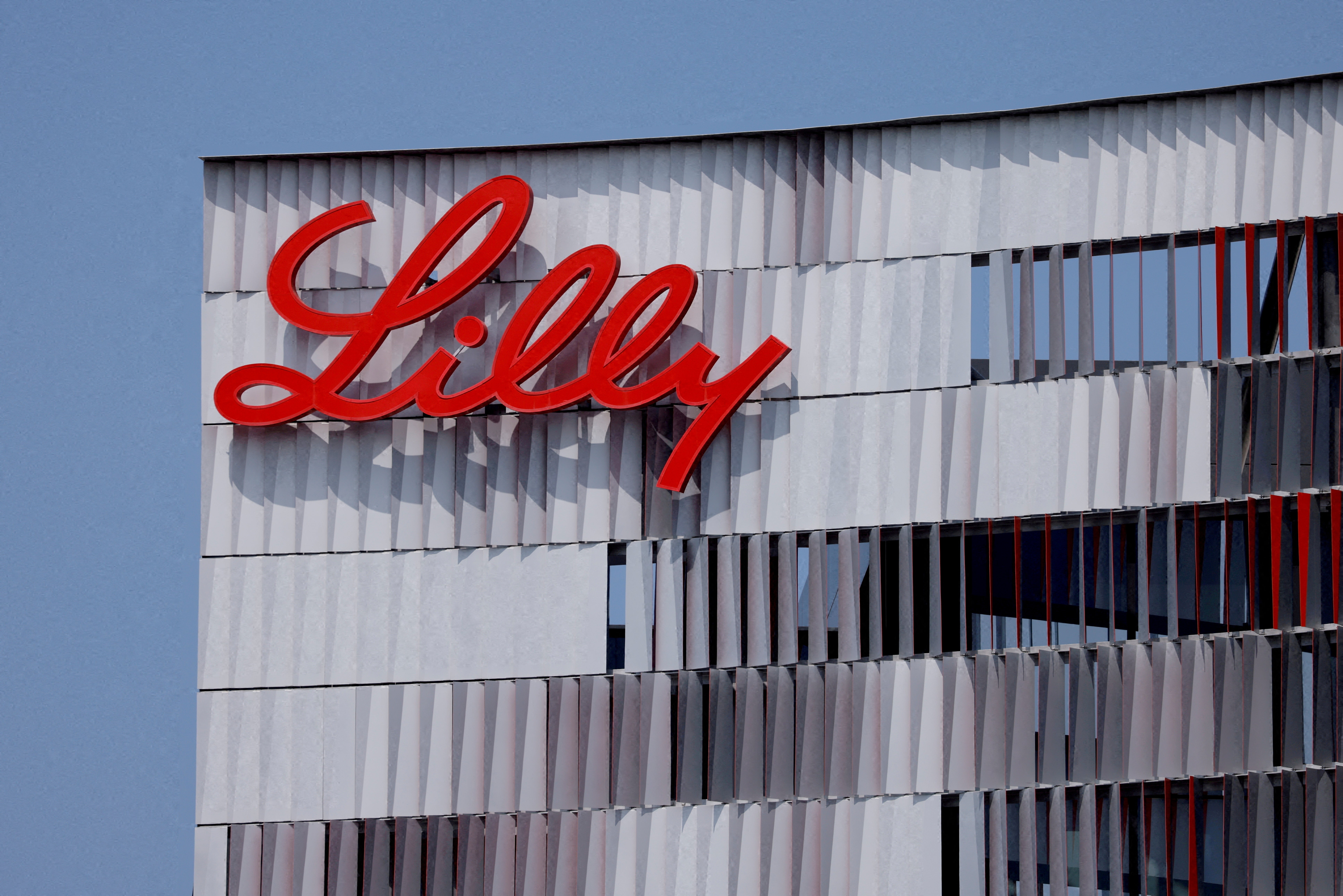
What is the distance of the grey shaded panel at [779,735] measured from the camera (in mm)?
29781

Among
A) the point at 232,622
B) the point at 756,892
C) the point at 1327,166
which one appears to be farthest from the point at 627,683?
the point at 1327,166

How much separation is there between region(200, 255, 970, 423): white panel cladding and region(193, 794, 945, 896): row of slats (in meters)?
6.51

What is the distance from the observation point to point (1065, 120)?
3111cm

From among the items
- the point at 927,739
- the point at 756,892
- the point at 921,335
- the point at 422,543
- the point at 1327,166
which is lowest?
the point at 756,892

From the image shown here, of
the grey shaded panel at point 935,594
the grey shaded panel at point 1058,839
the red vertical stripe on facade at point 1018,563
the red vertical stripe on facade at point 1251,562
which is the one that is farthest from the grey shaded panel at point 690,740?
the red vertical stripe on facade at point 1251,562

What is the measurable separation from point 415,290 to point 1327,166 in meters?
14.1

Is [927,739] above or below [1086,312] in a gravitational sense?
below

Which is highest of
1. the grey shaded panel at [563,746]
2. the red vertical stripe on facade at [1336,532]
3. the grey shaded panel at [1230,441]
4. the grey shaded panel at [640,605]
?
the grey shaded panel at [1230,441]

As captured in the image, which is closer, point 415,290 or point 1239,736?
point 1239,736

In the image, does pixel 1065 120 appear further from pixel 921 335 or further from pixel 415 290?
pixel 415 290

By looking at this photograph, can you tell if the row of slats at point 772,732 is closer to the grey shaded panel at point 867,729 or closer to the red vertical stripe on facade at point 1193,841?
the grey shaded panel at point 867,729

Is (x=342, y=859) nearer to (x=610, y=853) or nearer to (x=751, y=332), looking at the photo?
(x=610, y=853)

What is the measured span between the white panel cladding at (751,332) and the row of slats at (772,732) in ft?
15.1

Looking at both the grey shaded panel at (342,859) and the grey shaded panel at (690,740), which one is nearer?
the grey shaded panel at (690,740)
